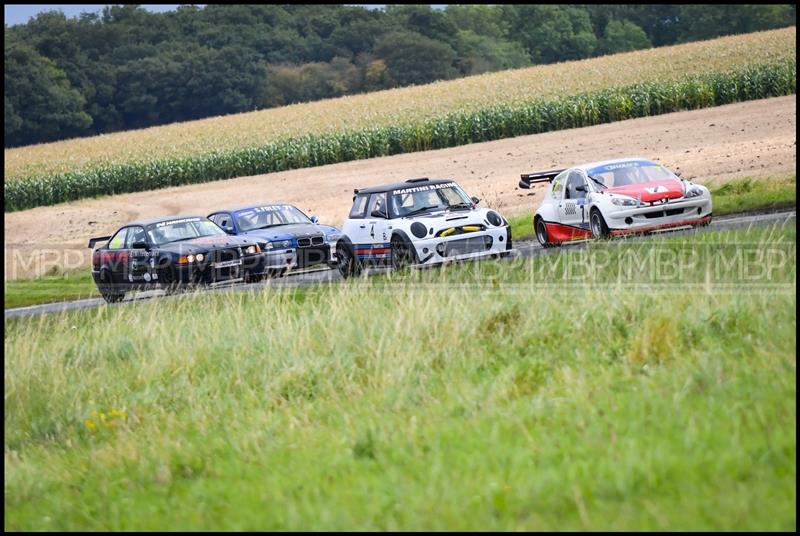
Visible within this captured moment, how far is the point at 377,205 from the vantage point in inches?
792

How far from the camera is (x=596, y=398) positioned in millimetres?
8992

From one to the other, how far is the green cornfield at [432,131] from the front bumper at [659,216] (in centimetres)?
2910

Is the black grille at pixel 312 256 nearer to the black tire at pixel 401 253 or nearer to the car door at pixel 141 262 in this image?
the car door at pixel 141 262

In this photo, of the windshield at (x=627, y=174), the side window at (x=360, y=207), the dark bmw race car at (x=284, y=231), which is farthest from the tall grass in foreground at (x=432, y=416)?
the dark bmw race car at (x=284, y=231)

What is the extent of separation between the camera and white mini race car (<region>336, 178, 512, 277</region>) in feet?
61.5

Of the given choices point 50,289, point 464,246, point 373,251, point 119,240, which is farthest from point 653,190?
point 50,289

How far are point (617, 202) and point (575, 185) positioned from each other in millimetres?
1264

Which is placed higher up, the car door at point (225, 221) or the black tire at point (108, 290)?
the car door at point (225, 221)

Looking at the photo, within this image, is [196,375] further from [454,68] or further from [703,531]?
[454,68]

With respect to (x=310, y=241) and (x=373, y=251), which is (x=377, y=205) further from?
(x=310, y=241)

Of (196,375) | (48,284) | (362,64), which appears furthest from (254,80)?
(196,375)

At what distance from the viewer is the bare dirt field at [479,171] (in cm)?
3338

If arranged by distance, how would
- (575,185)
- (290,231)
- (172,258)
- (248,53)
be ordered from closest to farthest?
1. (575,185)
2. (172,258)
3. (290,231)
4. (248,53)

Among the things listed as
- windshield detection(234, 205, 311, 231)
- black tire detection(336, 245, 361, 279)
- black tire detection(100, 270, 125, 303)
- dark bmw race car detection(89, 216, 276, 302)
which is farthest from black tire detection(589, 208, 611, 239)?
black tire detection(100, 270, 125, 303)
